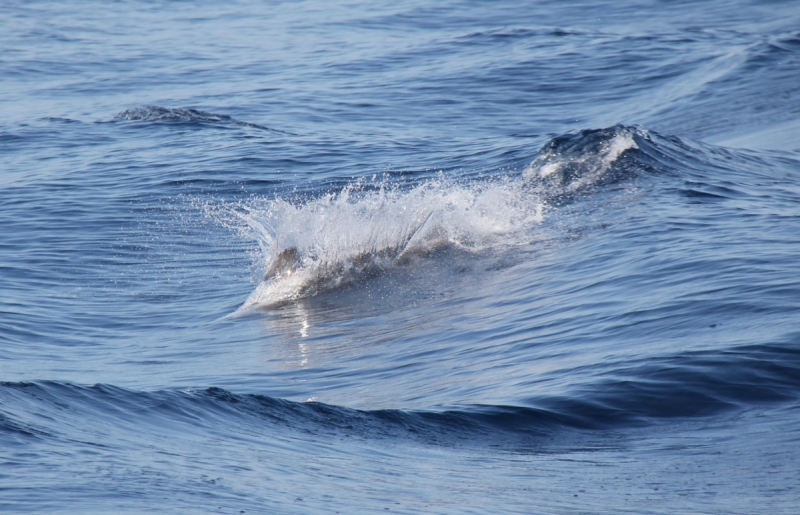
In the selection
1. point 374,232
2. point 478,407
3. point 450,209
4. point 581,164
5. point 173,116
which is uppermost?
point 173,116

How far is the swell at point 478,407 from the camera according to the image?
5.51 meters

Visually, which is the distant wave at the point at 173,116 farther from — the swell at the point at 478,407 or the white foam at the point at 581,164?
the swell at the point at 478,407

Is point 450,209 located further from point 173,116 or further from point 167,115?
point 167,115

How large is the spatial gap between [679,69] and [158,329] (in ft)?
52.5

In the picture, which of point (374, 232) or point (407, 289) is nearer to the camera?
point (407, 289)

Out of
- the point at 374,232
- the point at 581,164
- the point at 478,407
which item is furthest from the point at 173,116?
the point at 478,407

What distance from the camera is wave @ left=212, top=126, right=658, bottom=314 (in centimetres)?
1012

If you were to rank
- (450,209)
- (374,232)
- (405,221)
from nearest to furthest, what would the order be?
1. (374,232)
2. (405,221)
3. (450,209)

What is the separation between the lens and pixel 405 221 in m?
11.0

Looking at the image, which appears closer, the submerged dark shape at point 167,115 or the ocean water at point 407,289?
the ocean water at point 407,289

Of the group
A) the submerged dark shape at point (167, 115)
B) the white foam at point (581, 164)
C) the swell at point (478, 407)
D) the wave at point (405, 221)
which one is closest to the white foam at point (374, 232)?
the wave at point (405, 221)

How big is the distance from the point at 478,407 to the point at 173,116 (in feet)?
46.8

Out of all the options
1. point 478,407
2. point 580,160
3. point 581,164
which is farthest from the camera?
point 580,160

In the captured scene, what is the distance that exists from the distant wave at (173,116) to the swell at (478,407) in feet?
42.3
